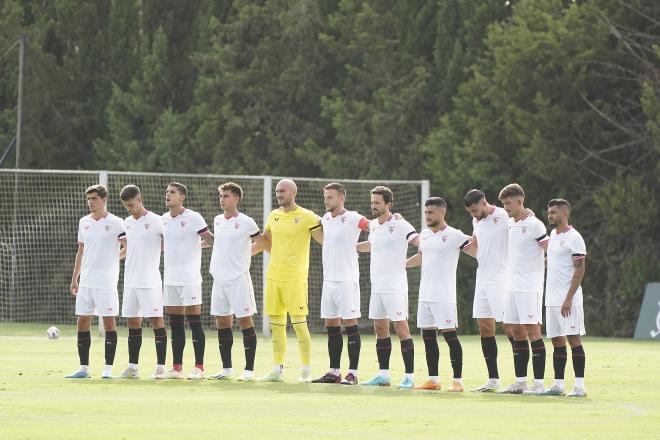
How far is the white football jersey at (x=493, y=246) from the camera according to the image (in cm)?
1516

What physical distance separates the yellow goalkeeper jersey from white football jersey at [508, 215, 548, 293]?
2436 millimetres

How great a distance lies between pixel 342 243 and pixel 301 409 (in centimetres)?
372

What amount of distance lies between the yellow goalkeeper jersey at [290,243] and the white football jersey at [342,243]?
203 mm

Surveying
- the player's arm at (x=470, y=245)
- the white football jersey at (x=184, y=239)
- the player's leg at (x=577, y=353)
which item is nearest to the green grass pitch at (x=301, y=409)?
the player's leg at (x=577, y=353)

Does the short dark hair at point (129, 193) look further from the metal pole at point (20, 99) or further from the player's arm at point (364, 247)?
the metal pole at point (20, 99)

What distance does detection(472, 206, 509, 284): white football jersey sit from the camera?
49.8 feet

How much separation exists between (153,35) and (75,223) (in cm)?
913

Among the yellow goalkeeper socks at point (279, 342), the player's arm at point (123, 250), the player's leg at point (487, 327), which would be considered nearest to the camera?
the player's leg at point (487, 327)

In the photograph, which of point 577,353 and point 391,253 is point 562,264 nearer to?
point 577,353


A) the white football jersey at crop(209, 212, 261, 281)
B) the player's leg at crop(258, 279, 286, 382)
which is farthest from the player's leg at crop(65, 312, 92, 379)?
the player's leg at crop(258, 279, 286, 382)

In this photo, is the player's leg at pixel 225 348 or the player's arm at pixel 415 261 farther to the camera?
the player's leg at pixel 225 348

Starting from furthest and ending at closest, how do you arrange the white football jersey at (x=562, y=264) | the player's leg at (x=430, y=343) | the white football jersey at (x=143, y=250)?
1. the white football jersey at (x=143, y=250)
2. the player's leg at (x=430, y=343)
3. the white football jersey at (x=562, y=264)

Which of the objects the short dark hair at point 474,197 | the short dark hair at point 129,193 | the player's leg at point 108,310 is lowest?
the player's leg at point 108,310

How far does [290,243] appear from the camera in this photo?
1622 cm
